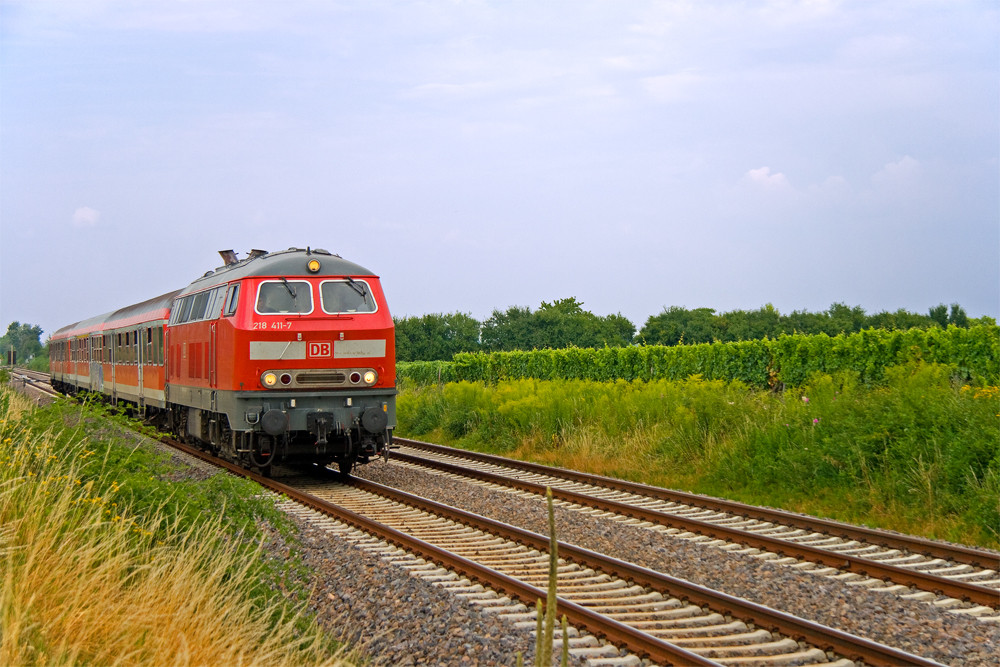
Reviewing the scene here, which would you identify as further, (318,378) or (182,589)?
(318,378)

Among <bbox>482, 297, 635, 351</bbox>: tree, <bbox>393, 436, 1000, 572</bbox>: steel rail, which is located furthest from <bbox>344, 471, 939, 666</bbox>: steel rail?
<bbox>482, 297, 635, 351</bbox>: tree

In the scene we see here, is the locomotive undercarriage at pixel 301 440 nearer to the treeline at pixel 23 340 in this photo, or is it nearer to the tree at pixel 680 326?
the tree at pixel 680 326

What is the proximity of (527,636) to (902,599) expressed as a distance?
3.12 metres

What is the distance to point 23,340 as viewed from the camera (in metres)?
159

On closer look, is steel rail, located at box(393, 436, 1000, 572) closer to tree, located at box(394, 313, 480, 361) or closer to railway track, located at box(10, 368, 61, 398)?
railway track, located at box(10, 368, 61, 398)

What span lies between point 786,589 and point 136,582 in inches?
199

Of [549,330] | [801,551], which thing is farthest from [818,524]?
[549,330]

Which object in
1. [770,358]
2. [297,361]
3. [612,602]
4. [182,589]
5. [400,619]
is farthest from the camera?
[770,358]

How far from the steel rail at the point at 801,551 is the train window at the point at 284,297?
409 centimetres

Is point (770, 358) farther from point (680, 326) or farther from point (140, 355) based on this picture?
point (680, 326)

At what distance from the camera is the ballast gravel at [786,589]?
6.32 metres

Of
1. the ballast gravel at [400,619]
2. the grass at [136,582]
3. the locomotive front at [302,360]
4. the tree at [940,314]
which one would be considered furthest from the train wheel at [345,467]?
the tree at [940,314]

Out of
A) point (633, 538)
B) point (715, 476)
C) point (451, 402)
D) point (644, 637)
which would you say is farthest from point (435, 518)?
point (451, 402)

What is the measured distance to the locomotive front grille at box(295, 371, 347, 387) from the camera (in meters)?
13.2
